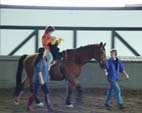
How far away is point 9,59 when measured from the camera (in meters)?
17.4

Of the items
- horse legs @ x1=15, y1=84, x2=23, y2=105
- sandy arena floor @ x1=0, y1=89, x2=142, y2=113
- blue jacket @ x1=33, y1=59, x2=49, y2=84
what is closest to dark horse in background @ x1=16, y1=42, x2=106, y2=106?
horse legs @ x1=15, y1=84, x2=23, y2=105

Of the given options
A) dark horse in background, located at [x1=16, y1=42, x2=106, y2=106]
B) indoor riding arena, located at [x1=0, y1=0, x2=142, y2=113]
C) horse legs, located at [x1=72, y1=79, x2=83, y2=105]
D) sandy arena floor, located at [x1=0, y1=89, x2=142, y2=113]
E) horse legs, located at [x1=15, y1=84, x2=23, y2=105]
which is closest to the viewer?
sandy arena floor, located at [x1=0, y1=89, x2=142, y2=113]

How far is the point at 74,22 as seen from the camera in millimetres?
18000

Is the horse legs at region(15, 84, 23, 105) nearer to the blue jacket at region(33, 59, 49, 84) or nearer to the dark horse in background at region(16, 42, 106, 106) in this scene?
the dark horse in background at region(16, 42, 106, 106)

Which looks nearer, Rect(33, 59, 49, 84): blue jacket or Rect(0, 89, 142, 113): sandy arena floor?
Rect(33, 59, 49, 84): blue jacket

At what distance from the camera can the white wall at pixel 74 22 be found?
1780cm

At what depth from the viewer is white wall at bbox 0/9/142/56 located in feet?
58.4

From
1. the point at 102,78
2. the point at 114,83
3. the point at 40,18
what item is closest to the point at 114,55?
the point at 114,83

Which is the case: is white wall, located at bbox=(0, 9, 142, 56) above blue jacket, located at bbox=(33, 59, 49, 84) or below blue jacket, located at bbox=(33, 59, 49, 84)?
above

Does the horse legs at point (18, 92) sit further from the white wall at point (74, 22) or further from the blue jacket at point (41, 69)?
the white wall at point (74, 22)

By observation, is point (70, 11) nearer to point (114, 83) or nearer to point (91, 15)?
point (91, 15)

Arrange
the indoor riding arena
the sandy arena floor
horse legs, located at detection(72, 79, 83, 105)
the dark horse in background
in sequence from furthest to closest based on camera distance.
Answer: the indoor riding arena → the dark horse in background → horse legs, located at detection(72, 79, 83, 105) → the sandy arena floor

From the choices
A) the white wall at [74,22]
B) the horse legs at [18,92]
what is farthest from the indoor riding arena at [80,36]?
the horse legs at [18,92]

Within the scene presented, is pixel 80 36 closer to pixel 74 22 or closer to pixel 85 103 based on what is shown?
pixel 74 22
